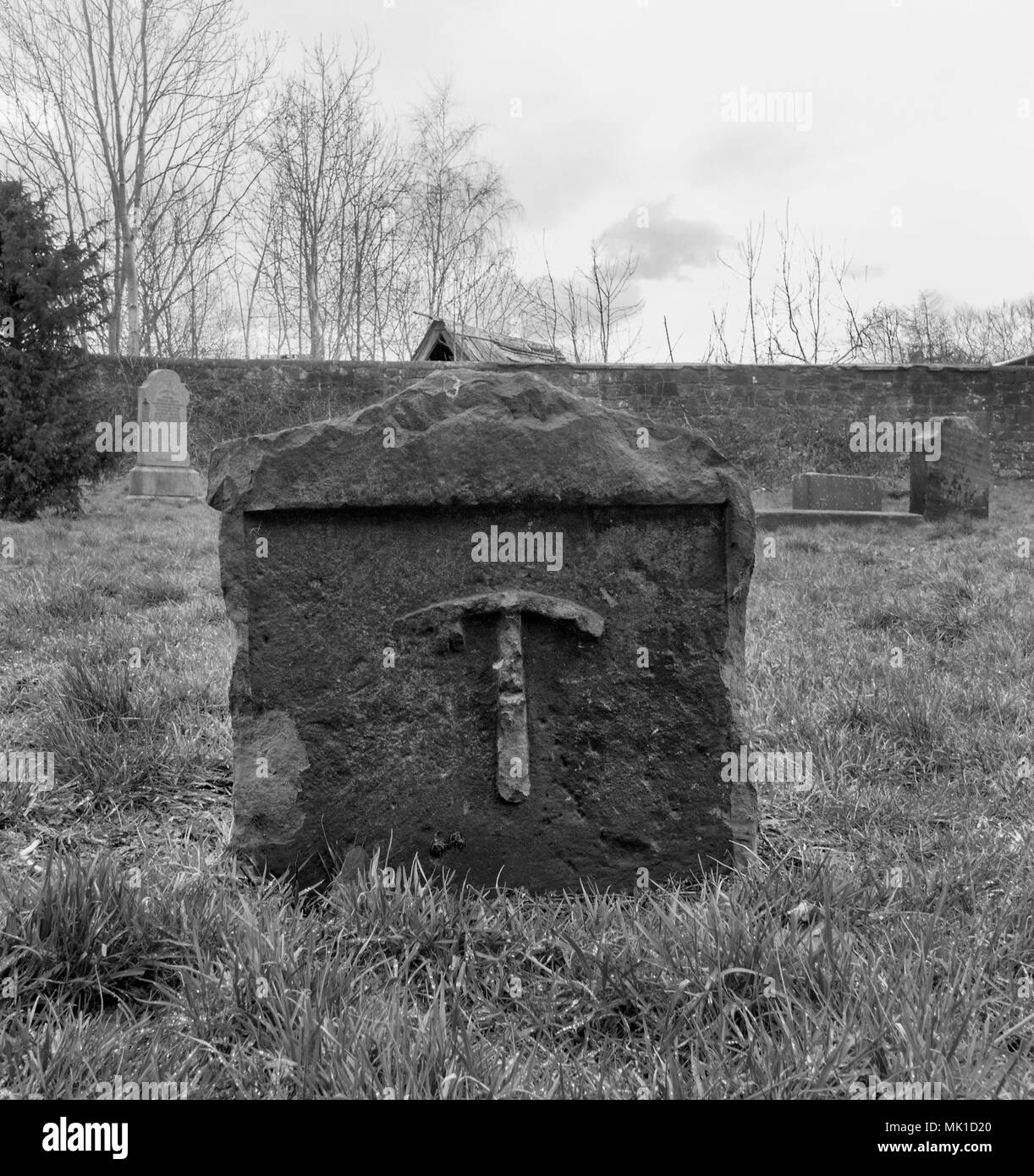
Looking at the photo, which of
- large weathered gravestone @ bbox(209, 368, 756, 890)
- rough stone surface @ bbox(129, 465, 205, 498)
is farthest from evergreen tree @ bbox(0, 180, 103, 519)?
large weathered gravestone @ bbox(209, 368, 756, 890)

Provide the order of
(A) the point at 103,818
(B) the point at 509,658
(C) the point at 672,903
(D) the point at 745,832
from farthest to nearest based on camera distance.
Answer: (A) the point at 103,818, (D) the point at 745,832, (B) the point at 509,658, (C) the point at 672,903

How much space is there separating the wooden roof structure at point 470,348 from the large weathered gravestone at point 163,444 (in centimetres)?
458

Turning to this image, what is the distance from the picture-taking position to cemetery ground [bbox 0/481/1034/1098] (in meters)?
1.60

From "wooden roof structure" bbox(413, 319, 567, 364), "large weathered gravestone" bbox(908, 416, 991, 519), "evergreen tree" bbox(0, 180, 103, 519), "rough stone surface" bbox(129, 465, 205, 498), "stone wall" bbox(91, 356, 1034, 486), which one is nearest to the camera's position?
"evergreen tree" bbox(0, 180, 103, 519)

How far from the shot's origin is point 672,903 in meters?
2.15

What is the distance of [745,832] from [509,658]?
83 centimetres

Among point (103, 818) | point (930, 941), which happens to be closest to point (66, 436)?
point (103, 818)

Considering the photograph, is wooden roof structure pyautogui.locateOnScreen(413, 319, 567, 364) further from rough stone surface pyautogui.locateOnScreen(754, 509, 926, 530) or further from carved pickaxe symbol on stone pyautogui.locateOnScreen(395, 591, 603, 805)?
carved pickaxe symbol on stone pyautogui.locateOnScreen(395, 591, 603, 805)

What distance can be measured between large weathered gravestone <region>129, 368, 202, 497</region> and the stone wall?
7.59ft

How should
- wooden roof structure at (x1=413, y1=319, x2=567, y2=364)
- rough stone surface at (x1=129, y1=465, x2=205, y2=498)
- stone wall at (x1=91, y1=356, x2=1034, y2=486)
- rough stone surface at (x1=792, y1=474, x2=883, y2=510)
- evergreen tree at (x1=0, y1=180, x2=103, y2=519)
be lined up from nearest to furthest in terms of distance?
evergreen tree at (x1=0, y1=180, x2=103, y2=519), rough stone surface at (x1=792, y1=474, x2=883, y2=510), rough stone surface at (x1=129, y1=465, x2=205, y2=498), stone wall at (x1=91, y1=356, x2=1034, y2=486), wooden roof structure at (x1=413, y1=319, x2=567, y2=364)

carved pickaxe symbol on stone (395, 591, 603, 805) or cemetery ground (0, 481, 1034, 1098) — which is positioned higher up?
carved pickaxe symbol on stone (395, 591, 603, 805)

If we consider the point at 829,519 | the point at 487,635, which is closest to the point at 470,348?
the point at 829,519

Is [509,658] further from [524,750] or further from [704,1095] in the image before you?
[704,1095]

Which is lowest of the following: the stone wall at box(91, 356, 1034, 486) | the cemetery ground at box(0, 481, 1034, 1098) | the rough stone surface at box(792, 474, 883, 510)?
the cemetery ground at box(0, 481, 1034, 1098)
